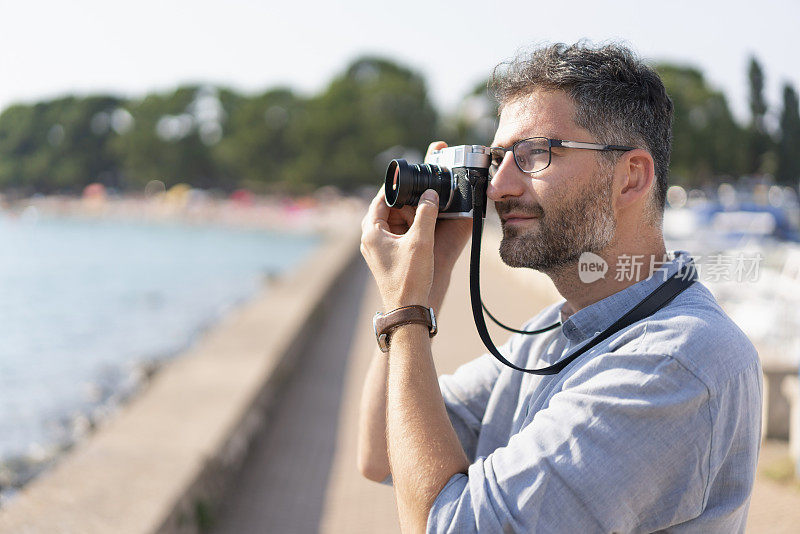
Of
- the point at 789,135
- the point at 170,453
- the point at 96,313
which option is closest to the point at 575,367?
the point at 789,135

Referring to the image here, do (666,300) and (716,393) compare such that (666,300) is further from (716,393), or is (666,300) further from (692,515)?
(692,515)

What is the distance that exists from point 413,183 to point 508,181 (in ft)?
0.64

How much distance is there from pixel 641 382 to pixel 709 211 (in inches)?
664

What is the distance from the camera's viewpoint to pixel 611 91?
125cm

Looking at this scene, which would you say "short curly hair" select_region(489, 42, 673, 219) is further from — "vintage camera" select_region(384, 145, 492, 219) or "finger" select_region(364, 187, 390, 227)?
"finger" select_region(364, 187, 390, 227)

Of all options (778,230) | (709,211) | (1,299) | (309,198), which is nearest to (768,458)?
(778,230)

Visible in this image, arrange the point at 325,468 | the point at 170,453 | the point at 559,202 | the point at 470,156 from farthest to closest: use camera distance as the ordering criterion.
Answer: the point at 325,468 → the point at 170,453 → the point at 470,156 → the point at 559,202

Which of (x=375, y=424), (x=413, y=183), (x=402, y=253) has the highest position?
(x=413, y=183)

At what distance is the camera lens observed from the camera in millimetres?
1383

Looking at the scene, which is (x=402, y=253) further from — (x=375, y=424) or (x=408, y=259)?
(x=375, y=424)

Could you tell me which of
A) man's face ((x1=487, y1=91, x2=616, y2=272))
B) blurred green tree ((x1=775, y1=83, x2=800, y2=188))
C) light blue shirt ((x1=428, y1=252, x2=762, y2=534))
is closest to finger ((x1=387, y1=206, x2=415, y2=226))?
man's face ((x1=487, y1=91, x2=616, y2=272))

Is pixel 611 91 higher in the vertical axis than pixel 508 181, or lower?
higher

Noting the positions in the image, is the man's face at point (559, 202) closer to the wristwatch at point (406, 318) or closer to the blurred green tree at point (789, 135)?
the wristwatch at point (406, 318)

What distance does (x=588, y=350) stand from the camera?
120 centimetres
